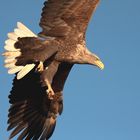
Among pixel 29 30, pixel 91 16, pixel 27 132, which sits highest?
pixel 91 16

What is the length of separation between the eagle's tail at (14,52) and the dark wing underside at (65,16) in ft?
1.08

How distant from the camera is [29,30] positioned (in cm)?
1049

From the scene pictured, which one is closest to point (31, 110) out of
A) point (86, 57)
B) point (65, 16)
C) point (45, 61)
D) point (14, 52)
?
point (45, 61)

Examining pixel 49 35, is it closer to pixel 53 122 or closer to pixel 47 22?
pixel 47 22

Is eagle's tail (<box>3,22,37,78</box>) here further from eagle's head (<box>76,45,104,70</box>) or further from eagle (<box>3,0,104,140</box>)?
eagle's head (<box>76,45,104,70</box>)

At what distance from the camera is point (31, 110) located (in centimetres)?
1148

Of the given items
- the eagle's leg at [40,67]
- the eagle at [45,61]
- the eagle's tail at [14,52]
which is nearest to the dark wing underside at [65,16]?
the eagle at [45,61]

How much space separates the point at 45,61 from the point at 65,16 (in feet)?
3.00

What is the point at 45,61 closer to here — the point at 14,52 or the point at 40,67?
the point at 40,67

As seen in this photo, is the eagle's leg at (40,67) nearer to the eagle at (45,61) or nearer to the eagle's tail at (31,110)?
the eagle at (45,61)

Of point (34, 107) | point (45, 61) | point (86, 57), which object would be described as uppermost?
point (86, 57)

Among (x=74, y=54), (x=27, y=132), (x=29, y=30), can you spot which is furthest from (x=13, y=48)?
(x=27, y=132)

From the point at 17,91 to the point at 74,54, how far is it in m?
1.29

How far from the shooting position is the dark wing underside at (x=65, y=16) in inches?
412
